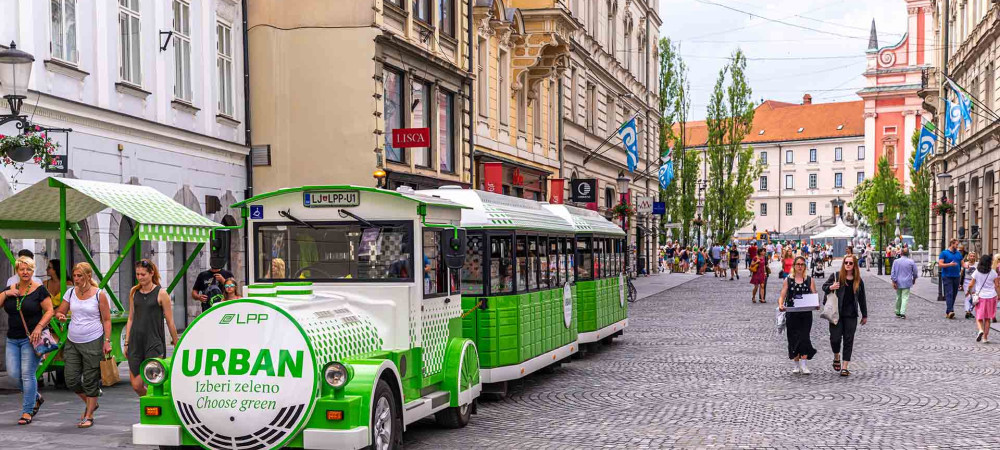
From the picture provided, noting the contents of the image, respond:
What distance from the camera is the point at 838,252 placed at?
100062 millimetres

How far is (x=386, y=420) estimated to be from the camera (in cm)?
881

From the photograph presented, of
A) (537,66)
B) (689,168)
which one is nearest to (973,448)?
(537,66)

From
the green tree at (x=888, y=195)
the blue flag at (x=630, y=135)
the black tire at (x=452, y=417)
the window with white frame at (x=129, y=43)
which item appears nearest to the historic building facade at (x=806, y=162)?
the green tree at (x=888, y=195)

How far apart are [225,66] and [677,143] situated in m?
40.9

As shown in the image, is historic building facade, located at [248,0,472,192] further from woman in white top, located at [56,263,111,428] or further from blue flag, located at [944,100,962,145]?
blue flag, located at [944,100,962,145]

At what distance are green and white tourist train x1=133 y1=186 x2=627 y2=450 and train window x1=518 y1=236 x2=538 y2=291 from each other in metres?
0.04

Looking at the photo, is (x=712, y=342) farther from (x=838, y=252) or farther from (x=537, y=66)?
(x=838, y=252)

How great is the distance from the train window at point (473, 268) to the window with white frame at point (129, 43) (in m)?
7.66

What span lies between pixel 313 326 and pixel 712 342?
41.8 ft

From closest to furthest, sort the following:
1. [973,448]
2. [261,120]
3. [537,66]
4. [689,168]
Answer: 1. [973,448]
2. [261,120]
3. [537,66]
4. [689,168]

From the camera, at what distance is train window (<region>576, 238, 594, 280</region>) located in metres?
17.5

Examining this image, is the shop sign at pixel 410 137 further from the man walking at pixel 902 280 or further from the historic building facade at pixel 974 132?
the historic building facade at pixel 974 132

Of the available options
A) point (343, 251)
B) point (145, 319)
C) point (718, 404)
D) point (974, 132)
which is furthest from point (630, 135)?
point (343, 251)

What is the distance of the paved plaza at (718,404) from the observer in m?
10.2
